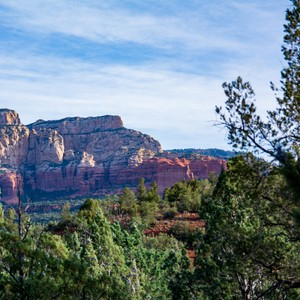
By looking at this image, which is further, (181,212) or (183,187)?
(183,187)

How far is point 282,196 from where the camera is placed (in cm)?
1041

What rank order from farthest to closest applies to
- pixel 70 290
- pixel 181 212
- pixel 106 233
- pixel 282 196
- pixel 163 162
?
pixel 163 162, pixel 181 212, pixel 106 233, pixel 70 290, pixel 282 196

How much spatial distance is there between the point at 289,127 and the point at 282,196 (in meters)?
1.53

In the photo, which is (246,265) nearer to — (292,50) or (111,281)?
(111,281)

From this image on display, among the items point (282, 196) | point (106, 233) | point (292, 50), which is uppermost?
point (292, 50)

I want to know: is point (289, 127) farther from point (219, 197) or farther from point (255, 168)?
point (219, 197)

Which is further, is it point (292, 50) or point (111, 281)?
point (111, 281)

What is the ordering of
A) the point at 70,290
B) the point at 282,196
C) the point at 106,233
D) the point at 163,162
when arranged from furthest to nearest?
the point at 163,162
the point at 106,233
the point at 70,290
the point at 282,196

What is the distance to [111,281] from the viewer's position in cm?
1252

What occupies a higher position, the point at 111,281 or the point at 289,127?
the point at 289,127

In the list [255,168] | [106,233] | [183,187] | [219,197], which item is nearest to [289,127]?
[255,168]

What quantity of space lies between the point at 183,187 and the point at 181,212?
6026 mm

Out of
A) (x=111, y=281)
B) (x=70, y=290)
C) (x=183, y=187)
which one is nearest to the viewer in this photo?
(x=70, y=290)

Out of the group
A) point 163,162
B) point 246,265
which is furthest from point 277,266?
point 163,162
